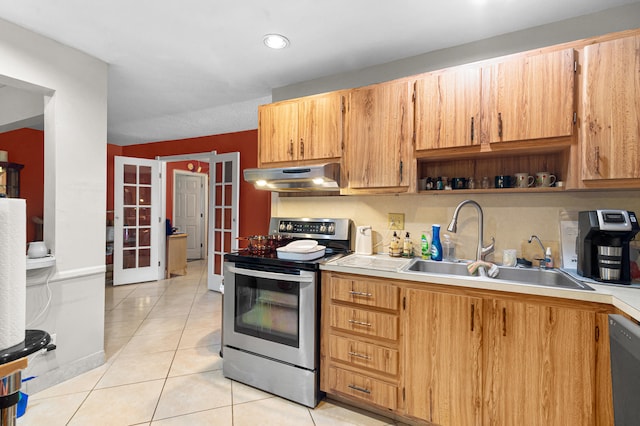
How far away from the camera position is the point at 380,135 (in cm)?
219

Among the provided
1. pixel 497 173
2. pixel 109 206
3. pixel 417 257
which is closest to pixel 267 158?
pixel 417 257

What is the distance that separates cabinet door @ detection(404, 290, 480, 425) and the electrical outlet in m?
0.77

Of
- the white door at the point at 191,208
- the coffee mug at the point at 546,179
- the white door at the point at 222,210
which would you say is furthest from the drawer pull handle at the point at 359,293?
the white door at the point at 191,208

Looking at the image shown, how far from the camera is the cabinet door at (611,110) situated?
154 cm

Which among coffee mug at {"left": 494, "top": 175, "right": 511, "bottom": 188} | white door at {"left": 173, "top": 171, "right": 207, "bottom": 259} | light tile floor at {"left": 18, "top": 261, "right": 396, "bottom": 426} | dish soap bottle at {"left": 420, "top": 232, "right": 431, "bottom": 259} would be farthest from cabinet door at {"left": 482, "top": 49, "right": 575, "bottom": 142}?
white door at {"left": 173, "top": 171, "right": 207, "bottom": 259}

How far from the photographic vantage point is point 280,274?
79.0 inches

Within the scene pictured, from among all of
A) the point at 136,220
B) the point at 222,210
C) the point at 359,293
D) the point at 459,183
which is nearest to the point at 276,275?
the point at 359,293

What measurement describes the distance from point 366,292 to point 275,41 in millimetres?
1836

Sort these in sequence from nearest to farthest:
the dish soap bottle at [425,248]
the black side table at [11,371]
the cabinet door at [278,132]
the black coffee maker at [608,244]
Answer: the black side table at [11,371], the black coffee maker at [608,244], the dish soap bottle at [425,248], the cabinet door at [278,132]

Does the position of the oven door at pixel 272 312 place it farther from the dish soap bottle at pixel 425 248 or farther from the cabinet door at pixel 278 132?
the cabinet door at pixel 278 132

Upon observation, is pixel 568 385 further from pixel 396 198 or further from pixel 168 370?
pixel 168 370

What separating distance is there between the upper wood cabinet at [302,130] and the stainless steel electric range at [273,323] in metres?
0.83

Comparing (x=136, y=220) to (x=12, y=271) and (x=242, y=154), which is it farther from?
(x=12, y=271)

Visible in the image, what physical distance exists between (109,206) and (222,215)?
231cm
